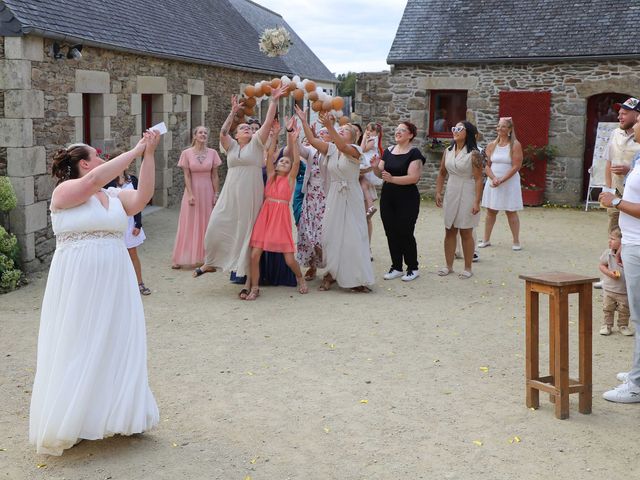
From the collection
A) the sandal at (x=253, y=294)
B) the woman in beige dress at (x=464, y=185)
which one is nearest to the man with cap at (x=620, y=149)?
the woman in beige dress at (x=464, y=185)

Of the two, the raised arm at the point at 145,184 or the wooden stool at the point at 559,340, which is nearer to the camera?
the raised arm at the point at 145,184

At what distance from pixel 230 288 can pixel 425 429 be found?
4.24 metres

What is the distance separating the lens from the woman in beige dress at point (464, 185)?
8.82 meters

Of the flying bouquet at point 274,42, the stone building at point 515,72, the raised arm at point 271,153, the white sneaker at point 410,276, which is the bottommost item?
the white sneaker at point 410,276

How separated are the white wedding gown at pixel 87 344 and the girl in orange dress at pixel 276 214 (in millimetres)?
3677

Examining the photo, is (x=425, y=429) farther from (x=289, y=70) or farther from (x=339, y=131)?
(x=289, y=70)

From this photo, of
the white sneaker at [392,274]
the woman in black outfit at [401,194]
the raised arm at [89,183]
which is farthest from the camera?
the white sneaker at [392,274]

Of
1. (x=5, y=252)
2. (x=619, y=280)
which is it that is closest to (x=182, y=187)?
(x=5, y=252)

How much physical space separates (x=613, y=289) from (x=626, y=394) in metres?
1.69

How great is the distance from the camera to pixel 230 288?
336 inches

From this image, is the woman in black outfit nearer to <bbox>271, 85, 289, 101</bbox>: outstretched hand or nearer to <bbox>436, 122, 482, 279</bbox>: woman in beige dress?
<bbox>436, 122, 482, 279</bbox>: woman in beige dress

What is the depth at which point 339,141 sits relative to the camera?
791 cm

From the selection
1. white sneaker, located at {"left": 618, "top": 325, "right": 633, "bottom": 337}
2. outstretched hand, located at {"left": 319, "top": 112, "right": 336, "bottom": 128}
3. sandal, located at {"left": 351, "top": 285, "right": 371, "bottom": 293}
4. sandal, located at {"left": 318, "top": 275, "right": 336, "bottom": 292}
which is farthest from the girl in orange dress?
white sneaker, located at {"left": 618, "top": 325, "right": 633, "bottom": 337}

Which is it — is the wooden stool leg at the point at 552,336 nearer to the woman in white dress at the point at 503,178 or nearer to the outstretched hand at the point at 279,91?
the outstretched hand at the point at 279,91
